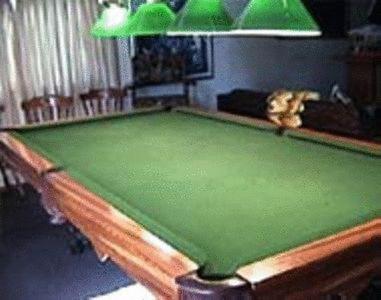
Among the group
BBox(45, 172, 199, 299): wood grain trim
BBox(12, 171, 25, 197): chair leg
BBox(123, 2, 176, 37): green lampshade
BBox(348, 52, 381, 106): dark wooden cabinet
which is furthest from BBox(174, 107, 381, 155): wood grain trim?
BBox(348, 52, 381, 106): dark wooden cabinet

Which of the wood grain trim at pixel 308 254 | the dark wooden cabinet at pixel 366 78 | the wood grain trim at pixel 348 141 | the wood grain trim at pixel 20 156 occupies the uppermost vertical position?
the wood grain trim at pixel 308 254

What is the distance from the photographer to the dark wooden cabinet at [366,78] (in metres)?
7.28

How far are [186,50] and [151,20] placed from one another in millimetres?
3923

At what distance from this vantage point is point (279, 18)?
2.45m

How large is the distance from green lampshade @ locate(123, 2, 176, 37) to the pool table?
0.60m

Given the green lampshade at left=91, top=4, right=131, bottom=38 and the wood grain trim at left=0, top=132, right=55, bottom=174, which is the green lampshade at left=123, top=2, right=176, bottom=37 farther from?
the wood grain trim at left=0, top=132, right=55, bottom=174

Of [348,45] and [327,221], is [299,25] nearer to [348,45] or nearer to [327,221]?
[327,221]

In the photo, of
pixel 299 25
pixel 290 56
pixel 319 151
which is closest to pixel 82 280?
pixel 319 151

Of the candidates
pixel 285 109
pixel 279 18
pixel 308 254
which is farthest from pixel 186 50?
pixel 308 254

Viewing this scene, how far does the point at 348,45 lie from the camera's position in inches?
336

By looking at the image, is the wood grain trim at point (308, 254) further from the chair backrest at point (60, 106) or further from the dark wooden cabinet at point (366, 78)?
the dark wooden cabinet at point (366, 78)

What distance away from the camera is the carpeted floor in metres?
3.46

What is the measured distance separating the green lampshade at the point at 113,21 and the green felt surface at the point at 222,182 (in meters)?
0.60

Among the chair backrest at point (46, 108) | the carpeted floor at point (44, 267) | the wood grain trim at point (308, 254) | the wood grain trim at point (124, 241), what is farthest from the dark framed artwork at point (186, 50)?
the wood grain trim at point (308, 254)
